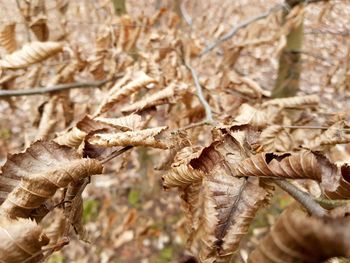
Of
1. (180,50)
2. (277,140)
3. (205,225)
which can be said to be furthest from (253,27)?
(205,225)

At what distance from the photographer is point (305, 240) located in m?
0.38

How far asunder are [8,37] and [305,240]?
Answer: 5.22 feet

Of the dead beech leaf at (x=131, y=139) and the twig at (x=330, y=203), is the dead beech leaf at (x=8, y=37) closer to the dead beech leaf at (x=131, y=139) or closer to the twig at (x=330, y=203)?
the dead beech leaf at (x=131, y=139)

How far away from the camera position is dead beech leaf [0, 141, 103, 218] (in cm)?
61

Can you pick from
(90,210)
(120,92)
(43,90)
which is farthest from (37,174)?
(90,210)

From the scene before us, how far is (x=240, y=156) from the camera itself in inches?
27.6

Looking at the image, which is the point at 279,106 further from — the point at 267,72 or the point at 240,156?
the point at 267,72

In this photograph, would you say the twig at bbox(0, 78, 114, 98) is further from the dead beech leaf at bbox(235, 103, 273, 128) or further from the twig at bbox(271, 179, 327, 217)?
the twig at bbox(271, 179, 327, 217)

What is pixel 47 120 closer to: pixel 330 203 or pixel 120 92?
pixel 120 92

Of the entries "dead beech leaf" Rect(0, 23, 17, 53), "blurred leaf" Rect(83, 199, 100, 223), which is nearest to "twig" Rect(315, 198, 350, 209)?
"dead beech leaf" Rect(0, 23, 17, 53)

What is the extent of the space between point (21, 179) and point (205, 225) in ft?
1.12

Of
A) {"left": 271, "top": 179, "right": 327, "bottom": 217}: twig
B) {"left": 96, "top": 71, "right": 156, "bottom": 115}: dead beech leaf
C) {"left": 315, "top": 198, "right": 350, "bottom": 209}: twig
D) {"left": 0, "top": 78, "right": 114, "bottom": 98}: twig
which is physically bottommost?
{"left": 0, "top": 78, "right": 114, "bottom": 98}: twig

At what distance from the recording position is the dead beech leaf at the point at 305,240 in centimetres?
36

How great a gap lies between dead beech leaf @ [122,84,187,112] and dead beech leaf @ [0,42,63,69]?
1.66ft
